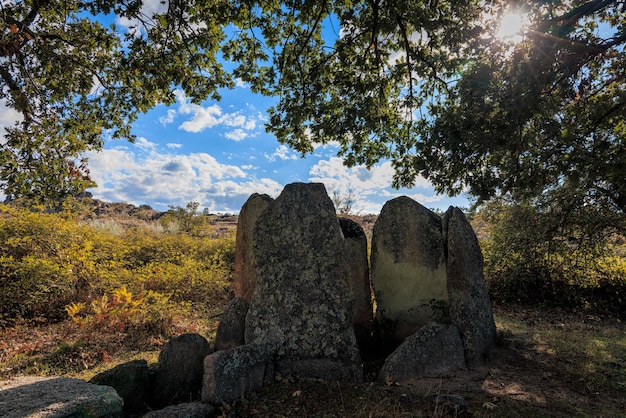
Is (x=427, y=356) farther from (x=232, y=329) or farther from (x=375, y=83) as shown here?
(x=375, y=83)

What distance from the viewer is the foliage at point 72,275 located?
371 inches

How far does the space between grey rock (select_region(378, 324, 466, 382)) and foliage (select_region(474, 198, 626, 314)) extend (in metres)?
7.74

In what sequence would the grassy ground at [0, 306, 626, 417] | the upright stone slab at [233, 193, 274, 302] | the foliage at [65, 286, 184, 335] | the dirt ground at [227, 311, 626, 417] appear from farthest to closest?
the foliage at [65, 286, 184, 335]
the upright stone slab at [233, 193, 274, 302]
the grassy ground at [0, 306, 626, 417]
the dirt ground at [227, 311, 626, 417]

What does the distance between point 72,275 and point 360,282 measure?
7.95 meters

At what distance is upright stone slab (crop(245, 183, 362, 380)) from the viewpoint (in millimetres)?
5664

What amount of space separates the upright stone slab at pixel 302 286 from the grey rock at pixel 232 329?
0.57m

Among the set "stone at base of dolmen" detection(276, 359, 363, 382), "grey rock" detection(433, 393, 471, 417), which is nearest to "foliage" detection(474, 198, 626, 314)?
"stone at base of dolmen" detection(276, 359, 363, 382)

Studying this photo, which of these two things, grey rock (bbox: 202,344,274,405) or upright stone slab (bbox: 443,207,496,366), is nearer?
grey rock (bbox: 202,344,274,405)

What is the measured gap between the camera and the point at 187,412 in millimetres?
4223

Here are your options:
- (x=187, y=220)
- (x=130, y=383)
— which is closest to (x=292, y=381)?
(x=130, y=383)

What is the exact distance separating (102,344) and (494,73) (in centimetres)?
Answer: 952

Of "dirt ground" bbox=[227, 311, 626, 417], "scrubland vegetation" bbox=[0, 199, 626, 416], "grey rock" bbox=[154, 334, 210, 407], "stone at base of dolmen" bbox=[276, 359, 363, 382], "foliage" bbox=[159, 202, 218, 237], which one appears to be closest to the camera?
"dirt ground" bbox=[227, 311, 626, 417]

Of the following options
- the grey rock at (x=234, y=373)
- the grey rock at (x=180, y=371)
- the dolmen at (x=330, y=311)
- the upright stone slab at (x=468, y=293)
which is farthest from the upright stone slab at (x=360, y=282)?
the grey rock at (x=180, y=371)

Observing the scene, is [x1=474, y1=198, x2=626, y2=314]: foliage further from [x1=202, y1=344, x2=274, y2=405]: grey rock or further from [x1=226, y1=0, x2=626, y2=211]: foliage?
[x1=202, y1=344, x2=274, y2=405]: grey rock
